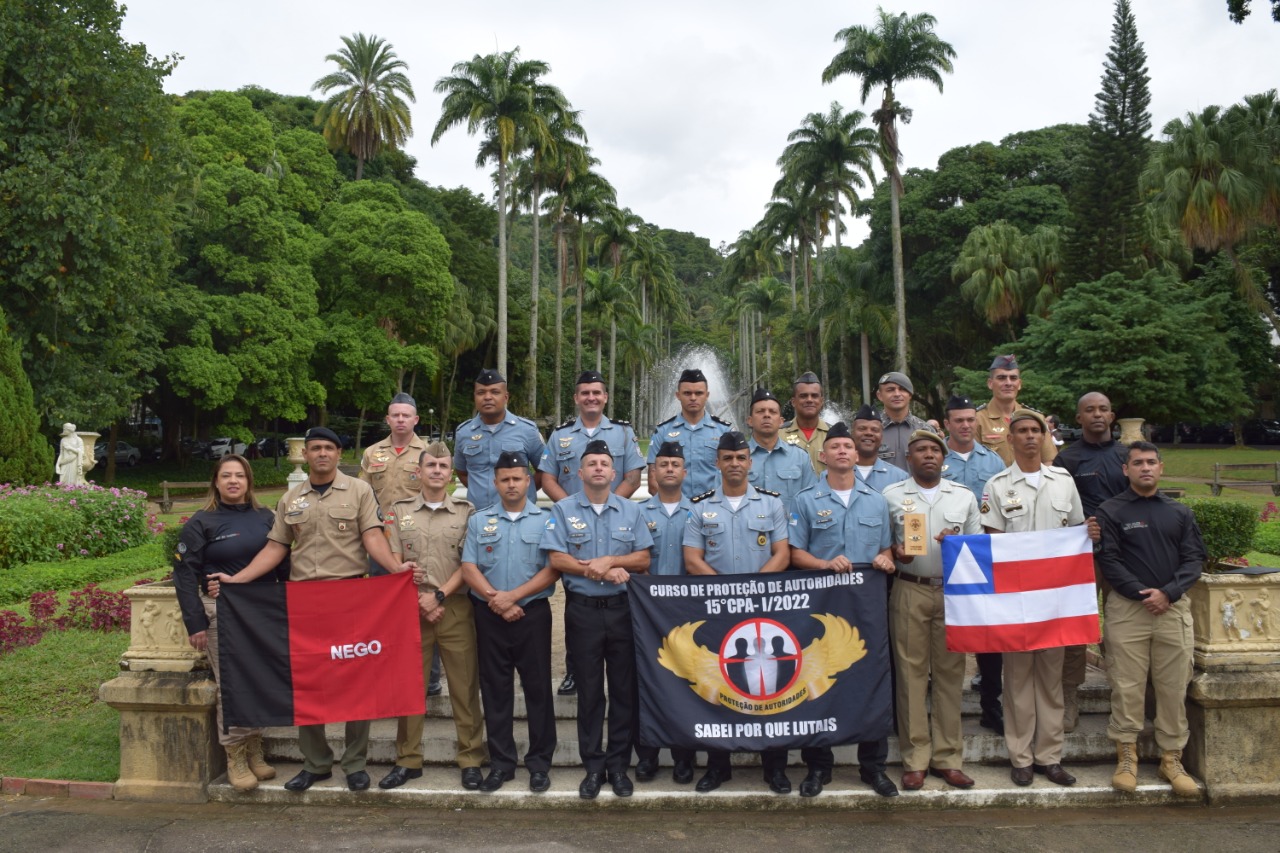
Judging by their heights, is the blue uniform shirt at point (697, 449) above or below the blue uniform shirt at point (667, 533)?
above

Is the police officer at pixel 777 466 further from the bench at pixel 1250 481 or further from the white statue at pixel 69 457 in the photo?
the bench at pixel 1250 481

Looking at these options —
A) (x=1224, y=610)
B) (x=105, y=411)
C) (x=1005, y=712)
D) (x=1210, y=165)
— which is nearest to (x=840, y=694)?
(x=1005, y=712)

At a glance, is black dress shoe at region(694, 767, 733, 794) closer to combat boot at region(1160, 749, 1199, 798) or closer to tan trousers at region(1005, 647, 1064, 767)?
tan trousers at region(1005, 647, 1064, 767)

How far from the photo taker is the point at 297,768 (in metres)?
5.74

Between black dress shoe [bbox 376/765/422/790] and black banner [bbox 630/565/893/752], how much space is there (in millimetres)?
1475

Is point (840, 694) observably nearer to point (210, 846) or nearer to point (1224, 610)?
point (1224, 610)

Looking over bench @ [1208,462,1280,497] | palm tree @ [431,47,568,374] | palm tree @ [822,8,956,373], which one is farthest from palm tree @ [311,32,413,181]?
bench @ [1208,462,1280,497]

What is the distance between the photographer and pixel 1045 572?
5.39 m

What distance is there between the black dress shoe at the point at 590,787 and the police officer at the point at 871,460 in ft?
8.16

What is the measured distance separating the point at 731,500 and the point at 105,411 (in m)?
20.0

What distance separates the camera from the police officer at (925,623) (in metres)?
5.29

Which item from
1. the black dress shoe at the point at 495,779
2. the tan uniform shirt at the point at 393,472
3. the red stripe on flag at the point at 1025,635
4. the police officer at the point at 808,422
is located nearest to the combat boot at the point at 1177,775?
the red stripe on flag at the point at 1025,635

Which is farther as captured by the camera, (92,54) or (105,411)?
(105,411)

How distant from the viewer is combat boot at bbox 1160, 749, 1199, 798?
5.14 m
